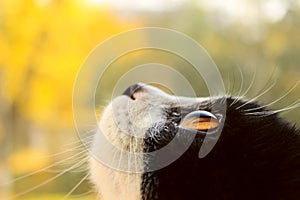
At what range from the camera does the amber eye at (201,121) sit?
0.62 m

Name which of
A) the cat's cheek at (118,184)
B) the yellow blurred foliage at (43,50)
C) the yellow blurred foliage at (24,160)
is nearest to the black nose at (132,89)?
the cat's cheek at (118,184)

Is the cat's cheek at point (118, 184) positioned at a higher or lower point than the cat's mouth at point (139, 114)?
lower

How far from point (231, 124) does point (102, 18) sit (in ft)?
4.41

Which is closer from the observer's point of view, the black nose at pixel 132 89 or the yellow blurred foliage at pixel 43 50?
the black nose at pixel 132 89

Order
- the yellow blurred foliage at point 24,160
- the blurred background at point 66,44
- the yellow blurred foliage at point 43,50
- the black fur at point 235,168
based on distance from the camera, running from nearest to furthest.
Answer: the black fur at point 235,168, the blurred background at point 66,44, the yellow blurred foliage at point 24,160, the yellow blurred foliage at point 43,50

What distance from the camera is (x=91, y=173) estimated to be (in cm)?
66

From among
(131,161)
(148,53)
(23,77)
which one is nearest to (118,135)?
(131,161)

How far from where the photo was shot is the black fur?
1.90 feet

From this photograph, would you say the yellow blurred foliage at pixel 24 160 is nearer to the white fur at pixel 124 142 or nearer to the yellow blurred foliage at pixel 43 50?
the yellow blurred foliage at pixel 43 50

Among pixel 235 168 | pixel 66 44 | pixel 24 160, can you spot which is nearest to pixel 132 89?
pixel 235 168

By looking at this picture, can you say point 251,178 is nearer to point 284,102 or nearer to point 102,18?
point 284,102

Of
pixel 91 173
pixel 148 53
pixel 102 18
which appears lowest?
pixel 91 173

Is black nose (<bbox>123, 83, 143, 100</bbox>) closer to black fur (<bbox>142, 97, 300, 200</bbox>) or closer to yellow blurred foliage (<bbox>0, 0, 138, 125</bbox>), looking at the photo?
black fur (<bbox>142, 97, 300, 200</bbox>)

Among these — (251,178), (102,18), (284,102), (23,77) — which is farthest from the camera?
(23,77)
